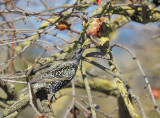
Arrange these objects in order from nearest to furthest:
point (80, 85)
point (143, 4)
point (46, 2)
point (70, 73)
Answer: point (70, 73) < point (143, 4) < point (80, 85) < point (46, 2)

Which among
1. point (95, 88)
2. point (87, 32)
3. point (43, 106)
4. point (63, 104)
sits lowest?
point (63, 104)

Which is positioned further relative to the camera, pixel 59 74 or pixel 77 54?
pixel 77 54

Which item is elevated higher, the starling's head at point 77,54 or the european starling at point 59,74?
the starling's head at point 77,54

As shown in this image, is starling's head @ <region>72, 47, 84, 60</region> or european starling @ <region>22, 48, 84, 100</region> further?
starling's head @ <region>72, 47, 84, 60</region>

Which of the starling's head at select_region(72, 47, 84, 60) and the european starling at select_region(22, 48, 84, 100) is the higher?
the starling's head at select_region(72, 47, 84, 60)

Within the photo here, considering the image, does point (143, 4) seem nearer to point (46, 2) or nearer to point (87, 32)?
point (87, 32)

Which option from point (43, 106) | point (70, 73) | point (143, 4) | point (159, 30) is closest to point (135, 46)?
point (159, 30)

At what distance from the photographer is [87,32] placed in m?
1.91

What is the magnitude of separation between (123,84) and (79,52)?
50 cm

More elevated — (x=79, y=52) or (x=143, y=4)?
(x=143, y=4)

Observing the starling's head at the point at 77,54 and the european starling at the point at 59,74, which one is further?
the starling's head at the point at 77,54

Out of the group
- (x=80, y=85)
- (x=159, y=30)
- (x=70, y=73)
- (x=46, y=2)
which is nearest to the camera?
(x=70, y=73)

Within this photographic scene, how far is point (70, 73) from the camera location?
5.72 feet

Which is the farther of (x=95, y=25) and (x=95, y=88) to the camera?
(x=95, y=88)
